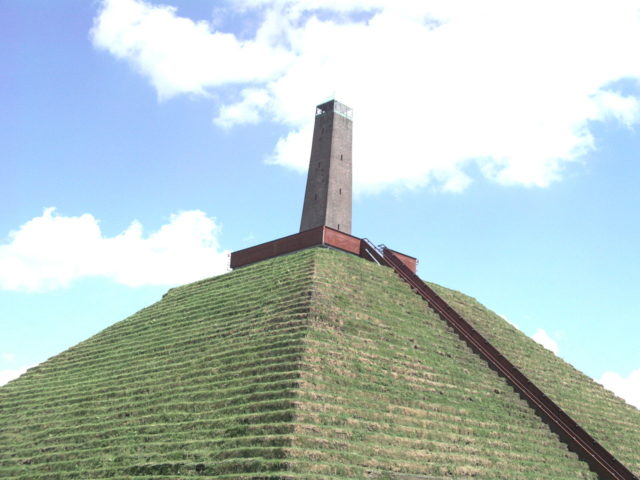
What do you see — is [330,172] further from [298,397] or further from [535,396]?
[298,397]

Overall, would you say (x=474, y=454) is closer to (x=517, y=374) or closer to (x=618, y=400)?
(x=517, y=374)

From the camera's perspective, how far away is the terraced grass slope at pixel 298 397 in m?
12.5

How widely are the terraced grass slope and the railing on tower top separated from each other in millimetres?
368

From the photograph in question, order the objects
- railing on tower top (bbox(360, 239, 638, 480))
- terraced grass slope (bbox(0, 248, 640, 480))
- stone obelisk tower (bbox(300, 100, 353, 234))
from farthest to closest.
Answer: stone obelisk tower (bbox(300, 100, 353, 234)) → railing on tower top (bbox(360, 239, 638, 480)) → terraced grass slope (bbox(0, 248, 640, 480))

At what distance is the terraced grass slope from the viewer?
12.5 m

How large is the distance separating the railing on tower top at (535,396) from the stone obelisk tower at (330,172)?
6.16 m

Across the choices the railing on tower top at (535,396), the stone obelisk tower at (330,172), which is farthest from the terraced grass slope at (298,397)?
the stone obelisk tower at (330,172)

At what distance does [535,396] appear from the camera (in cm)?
1766

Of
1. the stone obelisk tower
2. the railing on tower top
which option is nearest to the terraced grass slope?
the railing on tower top

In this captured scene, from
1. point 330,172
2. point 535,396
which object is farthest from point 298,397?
point 330,172

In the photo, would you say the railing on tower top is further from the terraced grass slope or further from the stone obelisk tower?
the stone obelisk tower

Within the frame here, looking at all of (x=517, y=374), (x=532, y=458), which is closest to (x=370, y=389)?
(x=532, y=458)

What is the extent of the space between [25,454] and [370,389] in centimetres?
876

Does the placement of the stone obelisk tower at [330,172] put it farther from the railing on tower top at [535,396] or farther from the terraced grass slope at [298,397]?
the railing on tower top at [535,396]
